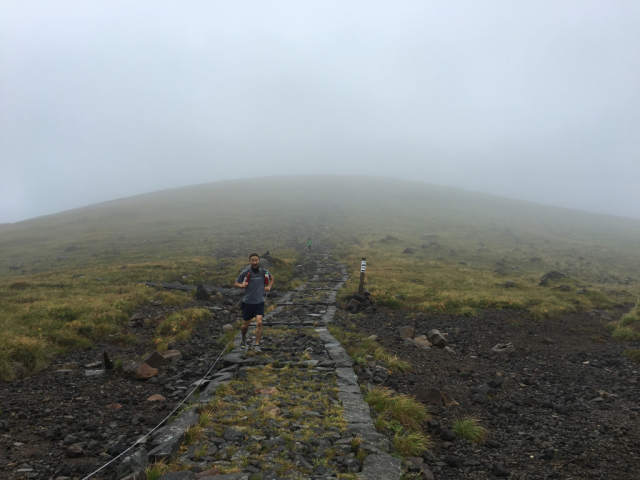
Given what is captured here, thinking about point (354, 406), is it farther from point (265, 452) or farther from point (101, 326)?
point (101, 326)

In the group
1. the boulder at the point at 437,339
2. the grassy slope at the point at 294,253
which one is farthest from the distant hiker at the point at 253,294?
the boulder at the point at 437,339

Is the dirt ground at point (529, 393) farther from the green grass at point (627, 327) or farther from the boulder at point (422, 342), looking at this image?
the green grass at point (627, 327)

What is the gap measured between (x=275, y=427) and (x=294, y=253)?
34915mm

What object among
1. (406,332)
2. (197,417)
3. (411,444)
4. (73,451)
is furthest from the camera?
(406,332)

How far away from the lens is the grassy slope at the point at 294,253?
1606cm

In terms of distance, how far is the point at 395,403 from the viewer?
786 centimetres

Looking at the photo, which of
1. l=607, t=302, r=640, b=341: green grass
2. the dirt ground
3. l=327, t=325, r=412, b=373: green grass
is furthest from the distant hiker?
l=607, t=302, r=640, b=341: green grass

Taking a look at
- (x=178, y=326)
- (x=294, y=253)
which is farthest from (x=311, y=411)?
(x=294, y=253)

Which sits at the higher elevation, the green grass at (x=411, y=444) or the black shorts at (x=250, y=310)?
the black shorts at (x=250, y=310)

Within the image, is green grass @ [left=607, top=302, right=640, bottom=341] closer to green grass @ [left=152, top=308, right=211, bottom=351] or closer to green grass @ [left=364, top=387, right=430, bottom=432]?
green grass @ [left=364, top=387, right=430, bottom=432]

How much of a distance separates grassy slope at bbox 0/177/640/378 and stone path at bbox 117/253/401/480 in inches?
230

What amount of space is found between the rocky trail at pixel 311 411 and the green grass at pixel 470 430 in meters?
0.13

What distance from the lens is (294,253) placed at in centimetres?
4144

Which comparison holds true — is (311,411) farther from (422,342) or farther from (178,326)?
(178,326)
